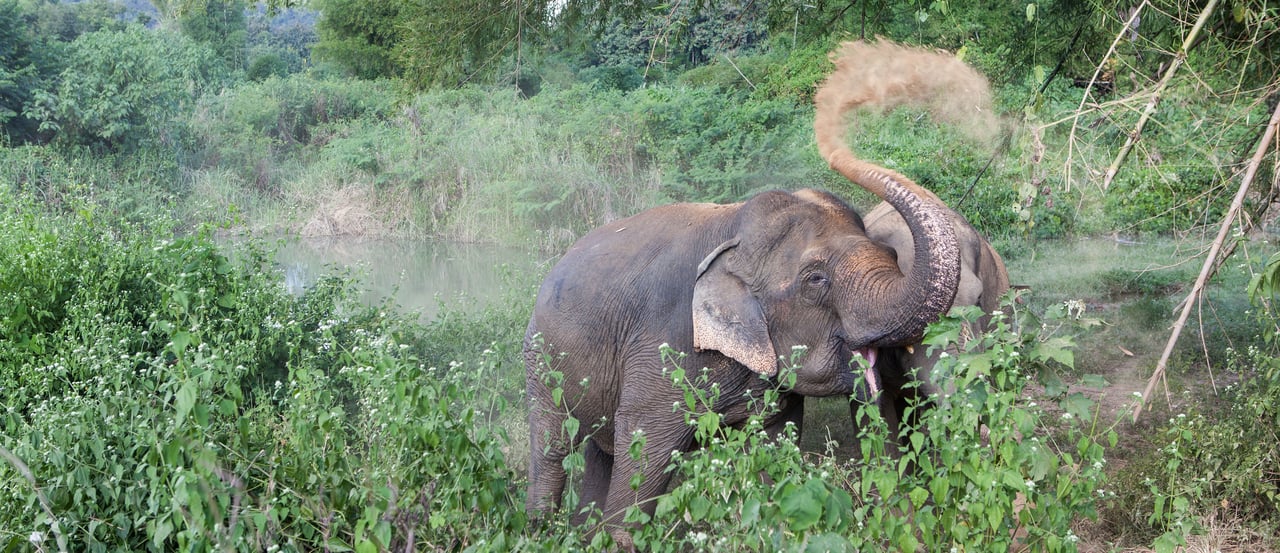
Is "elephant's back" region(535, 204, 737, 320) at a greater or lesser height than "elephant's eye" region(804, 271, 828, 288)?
lesser

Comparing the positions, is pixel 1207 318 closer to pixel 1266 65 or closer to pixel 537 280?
pixel 1266 65

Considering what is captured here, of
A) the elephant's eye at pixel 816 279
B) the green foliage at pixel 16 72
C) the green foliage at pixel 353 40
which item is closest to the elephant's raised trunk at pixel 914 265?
the elephant's eye at pixel 816 279

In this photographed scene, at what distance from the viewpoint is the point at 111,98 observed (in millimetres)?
21328

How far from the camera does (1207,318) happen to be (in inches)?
430

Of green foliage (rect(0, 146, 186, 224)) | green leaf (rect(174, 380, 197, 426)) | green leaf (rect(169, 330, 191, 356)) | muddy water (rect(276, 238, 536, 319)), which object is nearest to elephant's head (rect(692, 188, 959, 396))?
green leaf (rect(169, 330, 191, 356))

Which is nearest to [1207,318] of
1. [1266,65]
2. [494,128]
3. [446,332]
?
[1266,65]

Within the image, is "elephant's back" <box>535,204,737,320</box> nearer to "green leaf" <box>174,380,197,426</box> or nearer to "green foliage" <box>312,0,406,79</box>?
"green leaf" <box>174,380,197,426</box>

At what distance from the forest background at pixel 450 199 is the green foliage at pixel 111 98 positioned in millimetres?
68

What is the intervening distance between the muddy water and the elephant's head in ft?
26.1

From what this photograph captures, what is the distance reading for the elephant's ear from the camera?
5348 millimetres

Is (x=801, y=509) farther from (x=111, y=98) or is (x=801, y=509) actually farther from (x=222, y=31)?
(x=222, y=31)

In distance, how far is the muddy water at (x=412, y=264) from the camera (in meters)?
15.0

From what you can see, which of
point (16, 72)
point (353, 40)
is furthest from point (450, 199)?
point (353, 40)

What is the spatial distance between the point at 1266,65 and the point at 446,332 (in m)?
5.91
